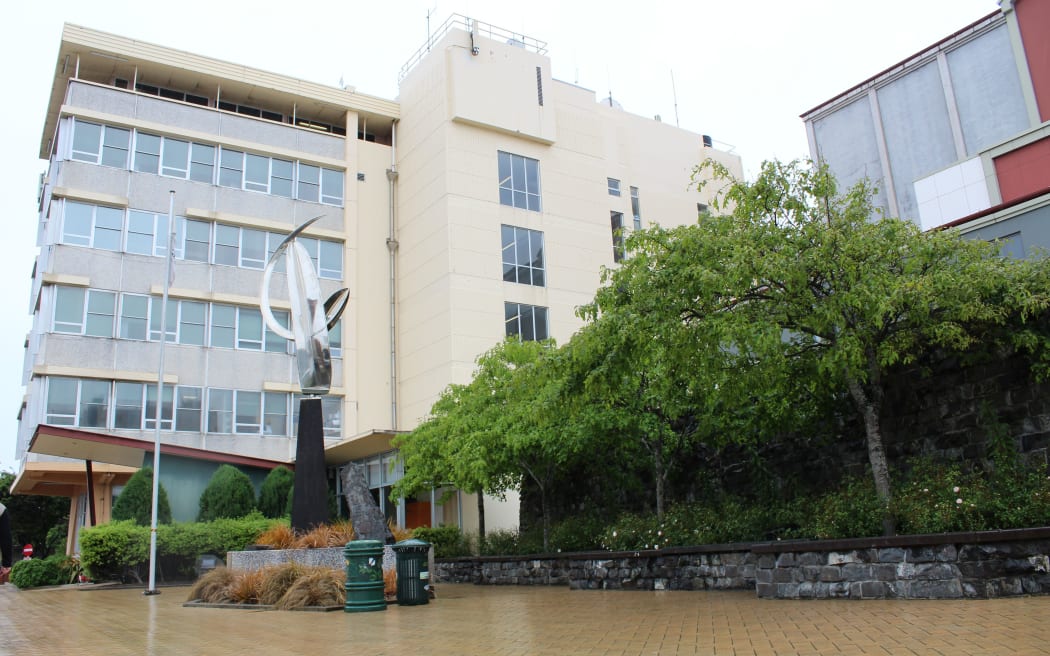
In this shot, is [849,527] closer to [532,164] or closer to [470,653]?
[470,653]

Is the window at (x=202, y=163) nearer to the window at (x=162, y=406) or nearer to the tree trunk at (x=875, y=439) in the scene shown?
the window at (x=162, y=406)

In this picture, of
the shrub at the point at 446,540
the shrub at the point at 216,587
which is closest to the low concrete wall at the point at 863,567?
the shrub at the point at 216,587

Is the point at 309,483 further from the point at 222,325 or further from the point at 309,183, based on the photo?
the point at 309,183

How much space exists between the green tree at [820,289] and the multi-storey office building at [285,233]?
18.5 meters

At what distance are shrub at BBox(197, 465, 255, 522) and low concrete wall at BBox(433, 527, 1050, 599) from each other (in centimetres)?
1538

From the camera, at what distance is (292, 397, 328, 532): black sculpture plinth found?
60.2 feet

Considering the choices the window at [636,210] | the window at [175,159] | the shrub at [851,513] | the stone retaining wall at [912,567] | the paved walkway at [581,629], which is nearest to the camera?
the paved walkway at [581,629]

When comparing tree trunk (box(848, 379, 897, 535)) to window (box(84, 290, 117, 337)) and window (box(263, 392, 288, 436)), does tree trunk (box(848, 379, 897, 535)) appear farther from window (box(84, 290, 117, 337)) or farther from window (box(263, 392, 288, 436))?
window (box(84, 290, 117, 337))

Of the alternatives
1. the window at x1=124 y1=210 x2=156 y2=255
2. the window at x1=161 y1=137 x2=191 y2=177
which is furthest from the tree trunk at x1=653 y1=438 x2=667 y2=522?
the window at x1=161 y1=137 x2=191 y2=177

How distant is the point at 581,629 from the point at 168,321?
96.5ft

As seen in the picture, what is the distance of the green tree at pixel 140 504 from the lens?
2611cm

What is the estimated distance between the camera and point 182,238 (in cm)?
3606

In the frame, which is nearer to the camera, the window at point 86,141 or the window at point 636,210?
the window at point 86,141

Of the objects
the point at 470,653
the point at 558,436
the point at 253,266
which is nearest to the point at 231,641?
the point at 470,653
